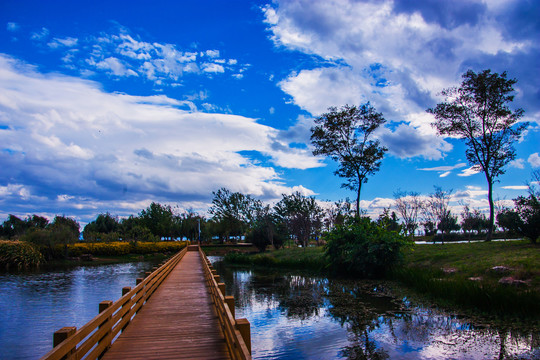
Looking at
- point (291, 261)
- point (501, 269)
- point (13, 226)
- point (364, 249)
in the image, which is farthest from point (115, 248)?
point (13, 226)

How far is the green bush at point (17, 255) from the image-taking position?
2829cm

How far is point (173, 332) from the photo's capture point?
6676mm

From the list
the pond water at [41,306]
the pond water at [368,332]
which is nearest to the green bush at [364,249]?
the pond water at [368,332]

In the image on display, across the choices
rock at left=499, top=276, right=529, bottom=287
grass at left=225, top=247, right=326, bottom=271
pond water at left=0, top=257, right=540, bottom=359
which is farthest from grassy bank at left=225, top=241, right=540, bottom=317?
grass at left=225, top=247, right=326, bottom=271

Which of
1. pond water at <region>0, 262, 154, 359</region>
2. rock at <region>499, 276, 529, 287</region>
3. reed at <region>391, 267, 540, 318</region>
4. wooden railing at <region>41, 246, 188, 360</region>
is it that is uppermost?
wooden railing at <region>41, 246, 188, 360</region>

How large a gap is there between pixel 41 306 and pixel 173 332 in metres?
10.1

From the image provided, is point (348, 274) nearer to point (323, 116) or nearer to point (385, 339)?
point (385, 339)

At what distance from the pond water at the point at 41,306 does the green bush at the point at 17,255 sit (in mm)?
6753

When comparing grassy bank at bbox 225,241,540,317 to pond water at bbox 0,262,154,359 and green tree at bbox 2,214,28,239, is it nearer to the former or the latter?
pond water at bbox 0,262,154,359

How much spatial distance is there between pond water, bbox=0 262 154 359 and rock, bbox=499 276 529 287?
43.0 ft

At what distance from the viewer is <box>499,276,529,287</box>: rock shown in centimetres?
1090

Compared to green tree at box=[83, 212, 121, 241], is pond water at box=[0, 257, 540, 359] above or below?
below

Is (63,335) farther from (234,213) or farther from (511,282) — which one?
(234,213)

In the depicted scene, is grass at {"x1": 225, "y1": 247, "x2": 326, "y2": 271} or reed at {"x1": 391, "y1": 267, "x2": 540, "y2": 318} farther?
grass at {"x1": 225, "y1": 247, "x2": 326, "y2": 271}
